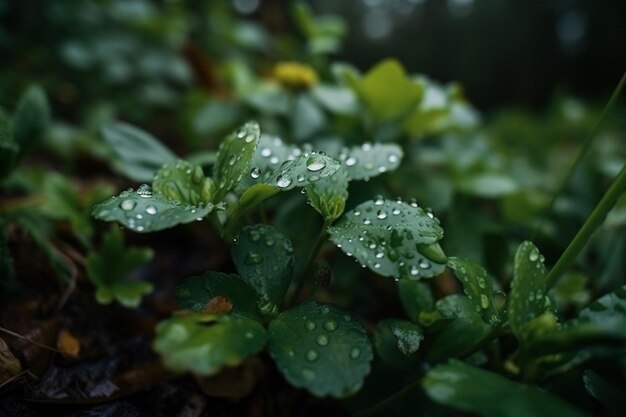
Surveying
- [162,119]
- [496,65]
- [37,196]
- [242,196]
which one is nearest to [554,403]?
[242,196]

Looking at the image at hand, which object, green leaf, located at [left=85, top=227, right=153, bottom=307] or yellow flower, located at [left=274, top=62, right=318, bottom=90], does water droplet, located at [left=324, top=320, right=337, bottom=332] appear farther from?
yellow flower, located at [left=274, top=62, right=318, bottom=90]

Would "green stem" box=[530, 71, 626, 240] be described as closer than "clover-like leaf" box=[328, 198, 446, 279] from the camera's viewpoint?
No

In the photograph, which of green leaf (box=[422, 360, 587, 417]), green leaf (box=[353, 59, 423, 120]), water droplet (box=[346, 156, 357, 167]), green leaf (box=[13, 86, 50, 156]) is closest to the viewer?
green leaf (box=[422, 360, 587, 417])

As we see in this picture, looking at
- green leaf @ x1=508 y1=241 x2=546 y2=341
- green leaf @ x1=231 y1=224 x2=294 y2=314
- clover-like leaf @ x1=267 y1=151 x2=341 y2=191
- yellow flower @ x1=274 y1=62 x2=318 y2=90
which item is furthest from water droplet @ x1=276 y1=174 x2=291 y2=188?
yellow flower @ x1=274 y1=62 x2=318 y2=90

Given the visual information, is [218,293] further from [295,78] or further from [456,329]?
[295,78]

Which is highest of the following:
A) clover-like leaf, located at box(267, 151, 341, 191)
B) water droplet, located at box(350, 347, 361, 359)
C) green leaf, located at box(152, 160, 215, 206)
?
clover-like leaf, located at box(267, 151, 341, 191)

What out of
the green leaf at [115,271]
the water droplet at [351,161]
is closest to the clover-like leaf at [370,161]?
the water droplet at [351,161]

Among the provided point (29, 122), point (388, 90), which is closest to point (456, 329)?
point (388, 90)
